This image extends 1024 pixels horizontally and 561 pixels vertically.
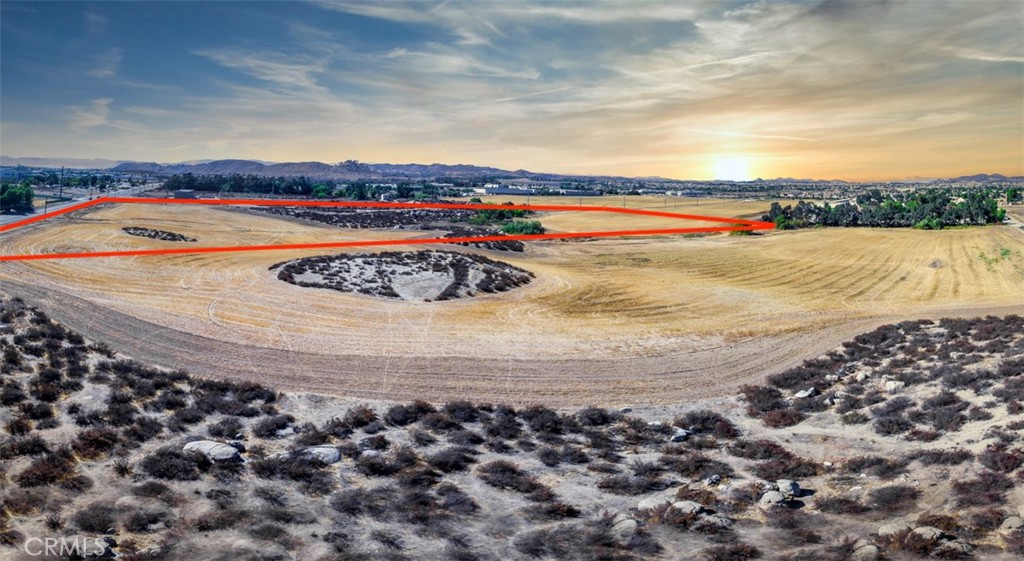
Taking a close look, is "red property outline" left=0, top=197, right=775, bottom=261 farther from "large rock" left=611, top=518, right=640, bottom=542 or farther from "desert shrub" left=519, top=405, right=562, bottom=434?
"large rock" left=611, top=518, right=640, bottom=542

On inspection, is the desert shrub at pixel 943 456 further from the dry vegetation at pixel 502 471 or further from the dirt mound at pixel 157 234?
the dirt mound at pixel 157 234

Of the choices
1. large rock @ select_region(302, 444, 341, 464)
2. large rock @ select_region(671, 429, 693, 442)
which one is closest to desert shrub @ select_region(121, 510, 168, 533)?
large rock @ select_region(302, 444, 341, 464)

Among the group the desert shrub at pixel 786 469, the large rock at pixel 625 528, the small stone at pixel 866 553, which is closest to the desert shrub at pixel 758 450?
the desert shrub at pixel 786 469

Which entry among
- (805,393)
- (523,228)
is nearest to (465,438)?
(805,393)

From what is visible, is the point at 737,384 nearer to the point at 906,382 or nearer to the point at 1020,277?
the point at 906,382

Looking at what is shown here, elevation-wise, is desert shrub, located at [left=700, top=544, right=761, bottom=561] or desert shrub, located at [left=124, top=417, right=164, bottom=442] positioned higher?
desert shrub, located at [left=124, top=417, right=164, bottom=442]

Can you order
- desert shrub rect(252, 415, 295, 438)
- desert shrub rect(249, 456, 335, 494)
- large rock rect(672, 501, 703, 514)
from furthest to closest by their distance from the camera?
desert shrub rect(252, 415, 295, 438)
desert shrub rect(249, 456, 335, 494)
large rock rect(672, 501, 703, 514)
